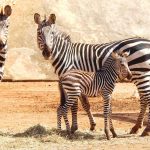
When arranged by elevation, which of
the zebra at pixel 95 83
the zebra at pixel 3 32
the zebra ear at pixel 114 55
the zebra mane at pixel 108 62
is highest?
the zebra at pixel 3 32

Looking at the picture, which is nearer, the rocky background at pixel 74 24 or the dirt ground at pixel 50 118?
the dirt ground at pixel 50 118

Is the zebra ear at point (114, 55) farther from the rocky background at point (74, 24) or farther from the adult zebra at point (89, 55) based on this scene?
the rocky background at point (74, 24)

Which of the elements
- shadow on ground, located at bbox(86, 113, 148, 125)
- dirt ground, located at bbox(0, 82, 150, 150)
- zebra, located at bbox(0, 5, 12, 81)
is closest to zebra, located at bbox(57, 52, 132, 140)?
dirt ground, located at bbox(0, 82, 150, 150)

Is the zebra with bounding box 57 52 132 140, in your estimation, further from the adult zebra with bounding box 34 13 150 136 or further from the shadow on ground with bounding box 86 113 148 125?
the shadow on ground with bounding box 86 113 148 125

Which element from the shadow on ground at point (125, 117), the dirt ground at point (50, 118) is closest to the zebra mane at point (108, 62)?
the dirt ground at point (50, 118)

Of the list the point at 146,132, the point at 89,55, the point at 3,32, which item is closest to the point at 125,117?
the point at 89,55

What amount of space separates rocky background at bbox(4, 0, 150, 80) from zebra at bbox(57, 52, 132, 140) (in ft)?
46.2

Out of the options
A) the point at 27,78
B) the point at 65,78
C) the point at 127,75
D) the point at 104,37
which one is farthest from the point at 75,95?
the point at 104,37

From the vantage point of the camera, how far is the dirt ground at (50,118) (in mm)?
12859

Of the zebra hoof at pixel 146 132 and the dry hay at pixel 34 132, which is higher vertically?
the zebra hoof at pixel 146 132

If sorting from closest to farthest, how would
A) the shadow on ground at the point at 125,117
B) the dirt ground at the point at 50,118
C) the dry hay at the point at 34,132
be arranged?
the dirt ground at the point at 50,118 → the dry hay at the point at 34,132 → the shadow on ground at the point at 125,117

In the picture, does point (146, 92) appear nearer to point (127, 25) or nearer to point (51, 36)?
point (51, 36)

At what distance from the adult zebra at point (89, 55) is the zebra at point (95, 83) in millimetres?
523

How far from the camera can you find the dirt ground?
506 inches
